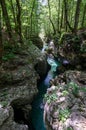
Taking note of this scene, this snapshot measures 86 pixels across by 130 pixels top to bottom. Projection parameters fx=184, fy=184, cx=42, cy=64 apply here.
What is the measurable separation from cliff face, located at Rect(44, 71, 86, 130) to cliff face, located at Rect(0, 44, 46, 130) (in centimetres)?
180

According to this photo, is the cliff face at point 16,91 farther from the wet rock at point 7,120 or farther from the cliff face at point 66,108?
the cliff face at point 66,108

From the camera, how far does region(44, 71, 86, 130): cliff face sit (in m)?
7.11

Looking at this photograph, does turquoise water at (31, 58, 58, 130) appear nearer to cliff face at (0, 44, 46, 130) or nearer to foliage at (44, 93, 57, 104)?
cliff face at (0, 44, 46, 130)

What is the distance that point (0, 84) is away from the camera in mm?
Answer: 11039

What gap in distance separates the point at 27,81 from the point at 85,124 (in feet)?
19.6

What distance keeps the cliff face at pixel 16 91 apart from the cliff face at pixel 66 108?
1.80 m

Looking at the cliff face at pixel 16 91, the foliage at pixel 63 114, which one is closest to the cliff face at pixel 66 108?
the foliage at pixel 63 114

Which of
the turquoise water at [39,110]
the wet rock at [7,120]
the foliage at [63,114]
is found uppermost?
the foliage at [63,114]

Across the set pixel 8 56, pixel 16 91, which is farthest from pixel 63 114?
pixel 8 56

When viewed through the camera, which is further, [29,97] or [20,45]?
[20,45]

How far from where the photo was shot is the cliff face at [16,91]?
29.5ft

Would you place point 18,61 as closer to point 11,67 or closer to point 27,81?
point 11,67

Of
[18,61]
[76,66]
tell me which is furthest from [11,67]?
[76,66]

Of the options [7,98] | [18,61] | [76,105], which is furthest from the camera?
[18,61]
